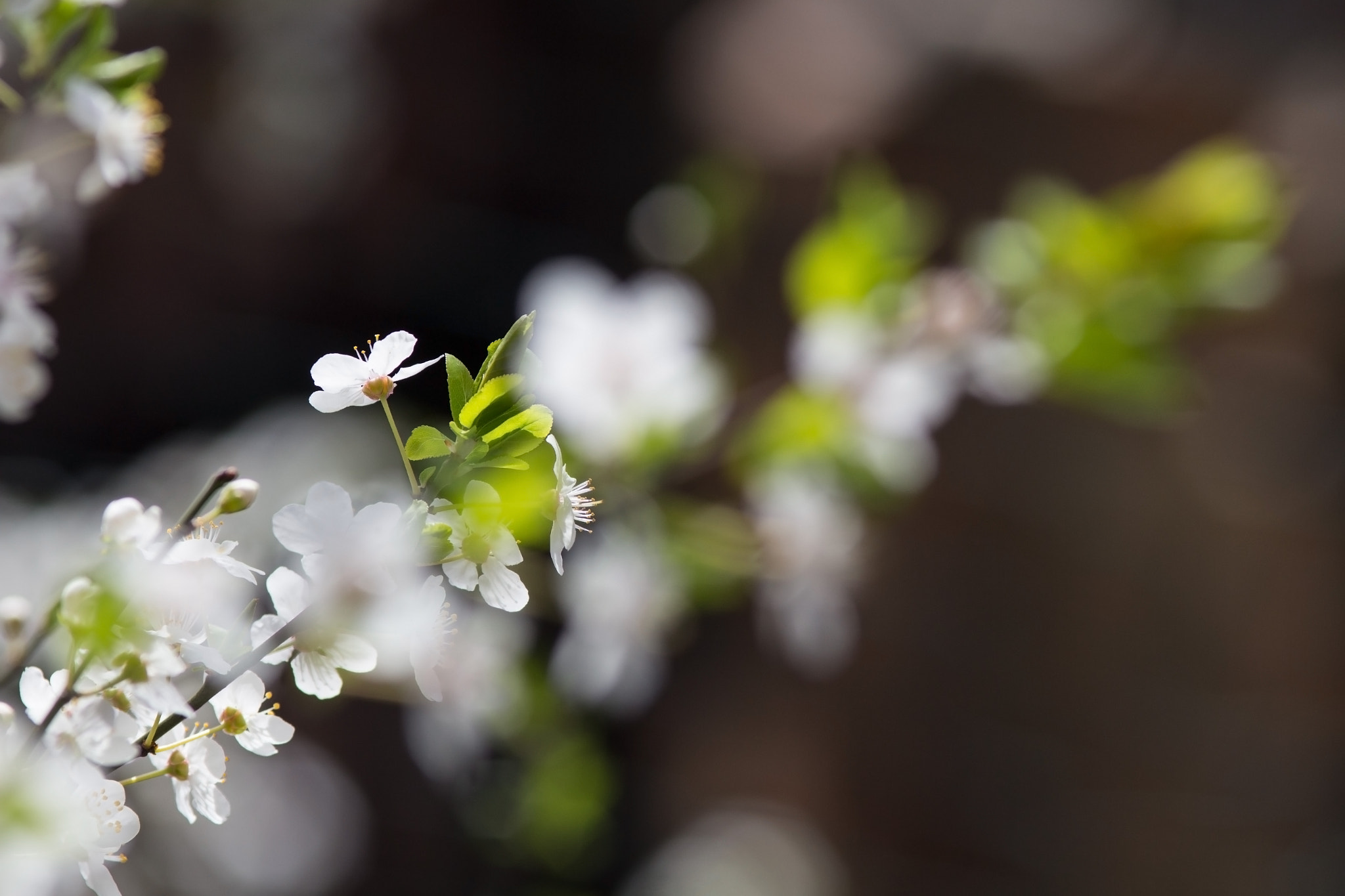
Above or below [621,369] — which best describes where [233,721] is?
below

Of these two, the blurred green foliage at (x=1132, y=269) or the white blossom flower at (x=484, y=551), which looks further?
the blurred green foliage at (x=1132, y=269)

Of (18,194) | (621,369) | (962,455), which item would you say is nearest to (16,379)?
(18,194)

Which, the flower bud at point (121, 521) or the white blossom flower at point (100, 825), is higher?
the flower bud at point (121, 521)

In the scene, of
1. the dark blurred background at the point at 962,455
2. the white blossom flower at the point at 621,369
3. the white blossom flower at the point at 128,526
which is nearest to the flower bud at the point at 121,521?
the white blossom flower at the point at 128,526

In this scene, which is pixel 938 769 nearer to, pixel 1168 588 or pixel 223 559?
pixel 1168 588

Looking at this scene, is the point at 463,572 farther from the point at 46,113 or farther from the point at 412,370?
the point at 46,113

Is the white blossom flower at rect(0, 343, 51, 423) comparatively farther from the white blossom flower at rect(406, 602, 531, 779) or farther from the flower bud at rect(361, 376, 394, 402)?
the white blossom flower at rect(406, 602, 531, 779)

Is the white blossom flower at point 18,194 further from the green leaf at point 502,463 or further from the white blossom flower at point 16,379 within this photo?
the green leaf at point 502,463
